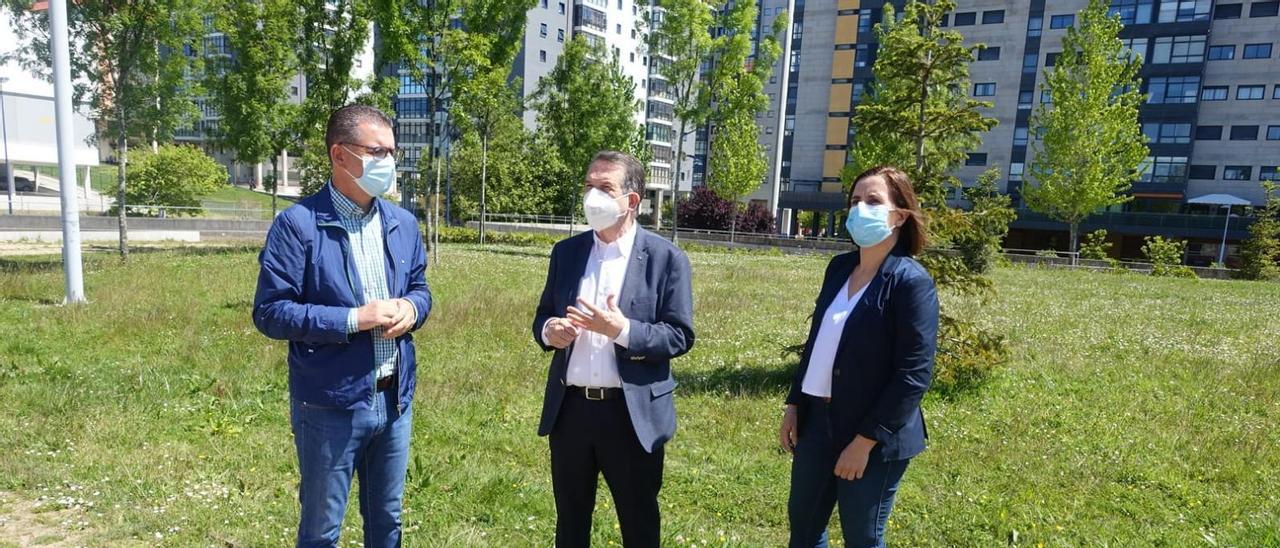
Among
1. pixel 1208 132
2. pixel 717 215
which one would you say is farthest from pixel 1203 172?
pixel 717 215

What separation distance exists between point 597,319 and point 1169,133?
2677 inches

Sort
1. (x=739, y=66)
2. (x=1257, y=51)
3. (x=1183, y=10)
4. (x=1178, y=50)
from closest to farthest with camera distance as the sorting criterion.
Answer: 1. (x=739, y=66)
2. (x=1257, y=51)
3. (x=1183, y=10)
4. (x=1178, y=50)

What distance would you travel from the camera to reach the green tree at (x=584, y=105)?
1373 inches

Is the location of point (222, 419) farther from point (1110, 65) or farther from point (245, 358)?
point (1110, 65)

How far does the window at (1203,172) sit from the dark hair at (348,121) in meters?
68.5

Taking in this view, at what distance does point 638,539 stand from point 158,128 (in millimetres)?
23816

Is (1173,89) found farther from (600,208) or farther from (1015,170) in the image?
(600,208)

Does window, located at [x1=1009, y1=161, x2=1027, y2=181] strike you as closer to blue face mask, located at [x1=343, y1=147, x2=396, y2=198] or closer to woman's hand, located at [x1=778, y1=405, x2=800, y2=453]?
woman's hand, located at [x1=778, y1=405, x2=800, y2=453]

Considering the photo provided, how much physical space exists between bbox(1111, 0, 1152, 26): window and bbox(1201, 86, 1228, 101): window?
7.25 metres

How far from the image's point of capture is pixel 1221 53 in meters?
52.4

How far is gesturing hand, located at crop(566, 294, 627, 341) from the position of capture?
9.86 feet

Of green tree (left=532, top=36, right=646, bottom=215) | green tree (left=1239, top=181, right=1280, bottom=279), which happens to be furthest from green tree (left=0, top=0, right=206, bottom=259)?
green tree (left=1239, top=181, right=1280, bottom=279)

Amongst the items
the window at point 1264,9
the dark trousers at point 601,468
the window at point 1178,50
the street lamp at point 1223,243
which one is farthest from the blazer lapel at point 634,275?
the window at point 1264,9

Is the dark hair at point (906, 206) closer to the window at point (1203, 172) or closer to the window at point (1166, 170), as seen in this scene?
the window at point (1166, 170)
